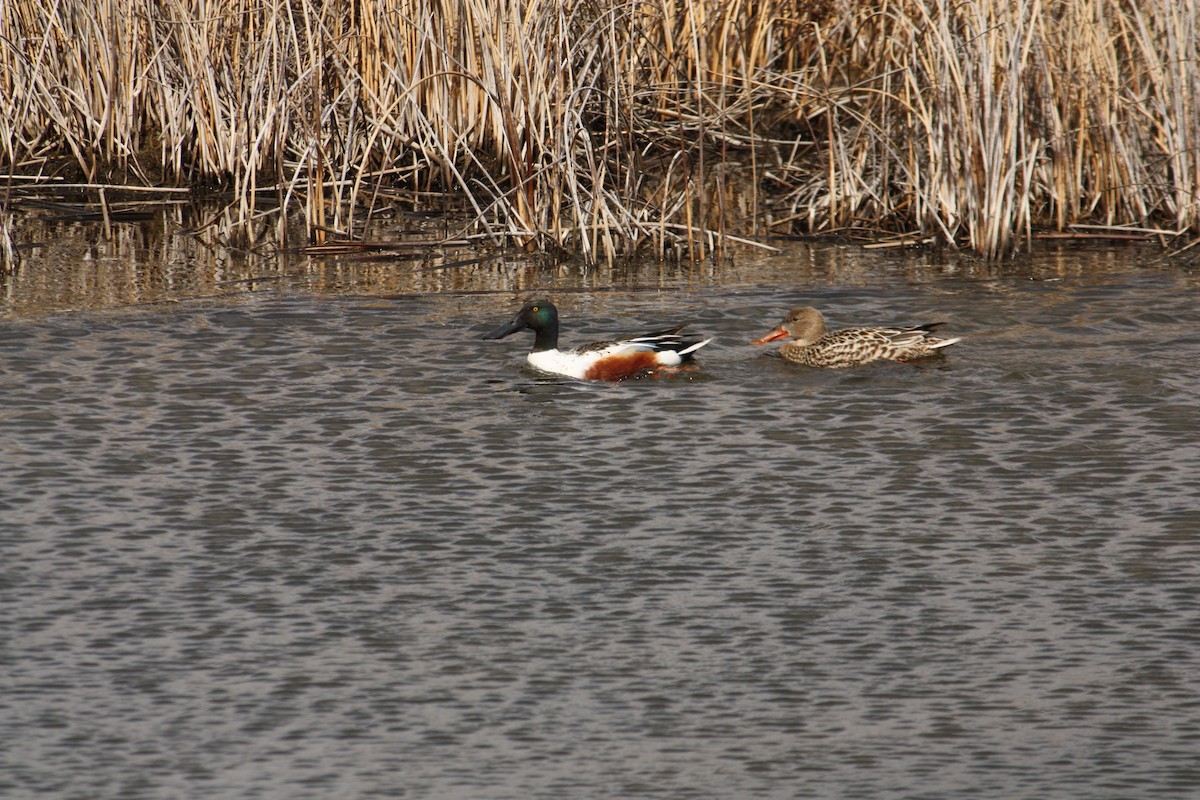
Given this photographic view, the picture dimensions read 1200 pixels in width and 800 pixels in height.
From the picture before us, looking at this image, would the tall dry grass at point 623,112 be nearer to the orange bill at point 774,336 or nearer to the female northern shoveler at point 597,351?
the female northern shoveler at point 597,351

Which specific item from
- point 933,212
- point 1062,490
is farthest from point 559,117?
point 1062,490

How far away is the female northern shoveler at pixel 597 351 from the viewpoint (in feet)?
27.6

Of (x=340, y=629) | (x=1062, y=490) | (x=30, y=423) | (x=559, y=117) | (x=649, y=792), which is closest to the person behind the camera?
(x=649, y=792)

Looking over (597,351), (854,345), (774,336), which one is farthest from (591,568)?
(774,336)

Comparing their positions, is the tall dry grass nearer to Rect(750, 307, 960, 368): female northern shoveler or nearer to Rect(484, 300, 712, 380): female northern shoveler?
Rect(484, 300, 712, 380): female northern shoveler

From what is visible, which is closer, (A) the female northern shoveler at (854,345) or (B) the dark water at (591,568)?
(B) the dark water at (591,568)

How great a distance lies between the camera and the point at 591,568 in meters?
5.84

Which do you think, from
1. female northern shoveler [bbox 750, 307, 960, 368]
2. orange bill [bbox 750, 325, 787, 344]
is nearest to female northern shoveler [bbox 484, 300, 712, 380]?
orange bill [bbox 750, 325, 787, 344]

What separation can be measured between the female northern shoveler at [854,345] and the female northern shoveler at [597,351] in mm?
439

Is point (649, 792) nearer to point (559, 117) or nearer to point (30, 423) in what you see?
point (30, 423)

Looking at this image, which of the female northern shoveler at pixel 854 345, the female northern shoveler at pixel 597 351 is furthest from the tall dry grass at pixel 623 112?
the female northern shoveler at pixel 854 345

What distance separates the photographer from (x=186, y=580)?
5.74 m

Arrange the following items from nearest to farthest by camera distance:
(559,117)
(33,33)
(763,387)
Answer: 1. (763,387)
2. (559,117)
3. (33,33)

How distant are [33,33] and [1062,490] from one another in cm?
901
